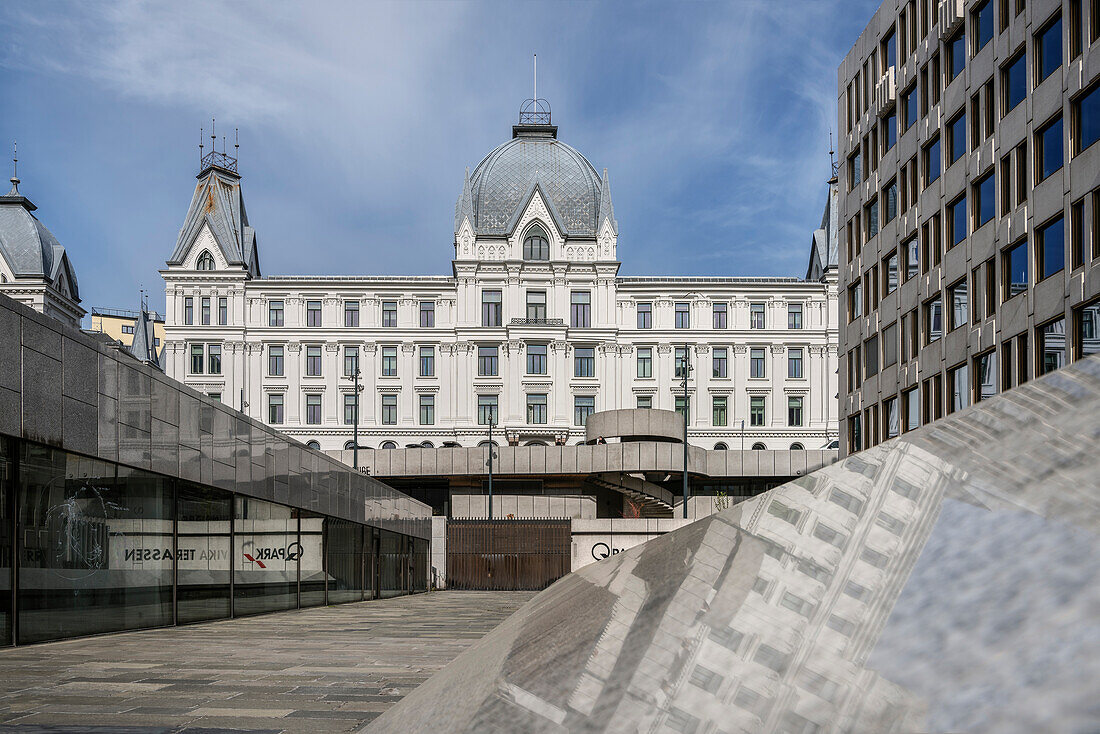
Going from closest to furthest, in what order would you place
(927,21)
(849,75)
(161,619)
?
1. (161,619)
2. (927,21)
3. (849,75)

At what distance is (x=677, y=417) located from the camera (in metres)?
55.9

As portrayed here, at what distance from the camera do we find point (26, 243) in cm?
7762

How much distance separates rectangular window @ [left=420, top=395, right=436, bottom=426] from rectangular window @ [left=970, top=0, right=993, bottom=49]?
49.1 meters

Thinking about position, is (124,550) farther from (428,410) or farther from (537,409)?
(428,410)

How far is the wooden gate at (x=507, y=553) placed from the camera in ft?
140

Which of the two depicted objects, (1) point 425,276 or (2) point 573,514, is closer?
(2) point 573,514

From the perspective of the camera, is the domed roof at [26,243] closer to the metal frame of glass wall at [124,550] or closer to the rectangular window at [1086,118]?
the metal frame of glass wall at [124,550]

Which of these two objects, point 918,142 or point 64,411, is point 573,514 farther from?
point 64,411

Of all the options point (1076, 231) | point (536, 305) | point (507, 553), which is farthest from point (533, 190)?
point (1076, 231)

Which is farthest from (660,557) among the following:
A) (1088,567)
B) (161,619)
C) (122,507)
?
(161,619)

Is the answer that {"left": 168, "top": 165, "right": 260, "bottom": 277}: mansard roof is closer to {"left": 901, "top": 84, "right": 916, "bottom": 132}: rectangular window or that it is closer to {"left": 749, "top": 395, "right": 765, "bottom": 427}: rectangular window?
{"left": 749, "top": 395, "right": 765, "bottom": 427}: rectangular window

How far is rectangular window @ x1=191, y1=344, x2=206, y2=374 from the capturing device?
232ft

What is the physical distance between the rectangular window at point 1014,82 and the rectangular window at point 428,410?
50.1 meters

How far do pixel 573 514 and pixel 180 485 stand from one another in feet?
132
